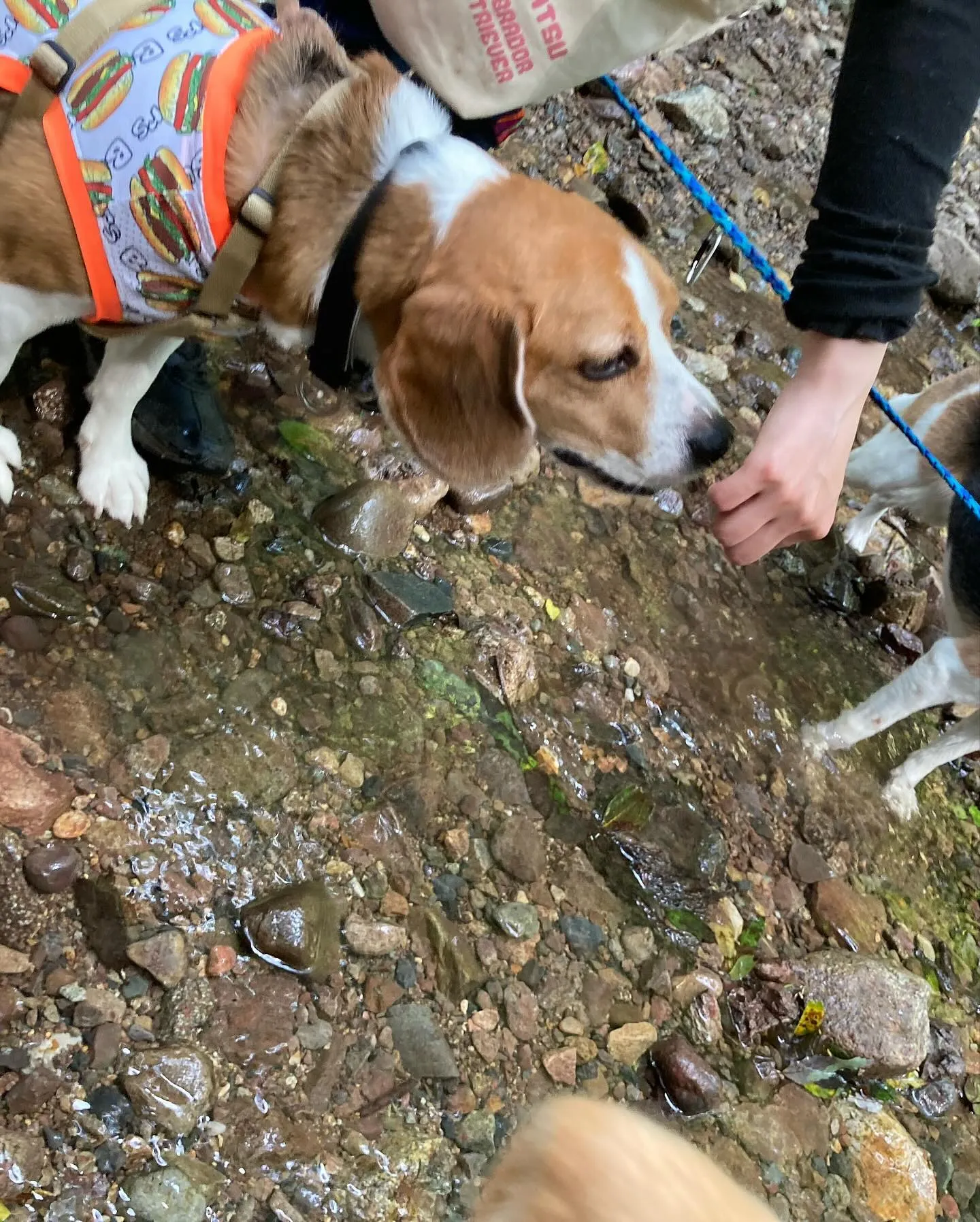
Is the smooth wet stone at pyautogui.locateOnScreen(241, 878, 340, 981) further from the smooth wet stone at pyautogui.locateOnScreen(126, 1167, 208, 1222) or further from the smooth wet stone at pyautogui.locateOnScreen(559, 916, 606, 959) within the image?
the smooth wet stone at pyautogui.locateOnScreen(559, 916, 606, 959)

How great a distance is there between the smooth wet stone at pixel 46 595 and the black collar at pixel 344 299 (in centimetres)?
71

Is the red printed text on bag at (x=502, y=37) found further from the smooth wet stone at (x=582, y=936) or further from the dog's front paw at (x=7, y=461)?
the smooth wet stone at (x=582, y=936)

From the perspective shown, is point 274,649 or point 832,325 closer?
point 832,325

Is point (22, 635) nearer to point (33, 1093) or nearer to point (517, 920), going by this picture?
point (33, 1093)

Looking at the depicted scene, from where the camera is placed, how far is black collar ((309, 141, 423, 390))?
5.22 feet

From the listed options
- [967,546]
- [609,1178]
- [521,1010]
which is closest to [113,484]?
[521,1010]

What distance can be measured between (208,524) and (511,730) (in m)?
0.88

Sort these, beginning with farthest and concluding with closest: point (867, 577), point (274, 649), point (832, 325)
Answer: point (867, 577) < point (274, 649) < point (832, 325)

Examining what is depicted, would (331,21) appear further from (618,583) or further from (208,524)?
(618,583)

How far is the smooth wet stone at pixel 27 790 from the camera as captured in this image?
1.58 m

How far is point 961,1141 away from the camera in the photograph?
2277mm

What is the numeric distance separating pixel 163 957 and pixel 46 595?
764mm

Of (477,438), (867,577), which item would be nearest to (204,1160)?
(477,438)

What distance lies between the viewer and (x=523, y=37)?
1838mm
